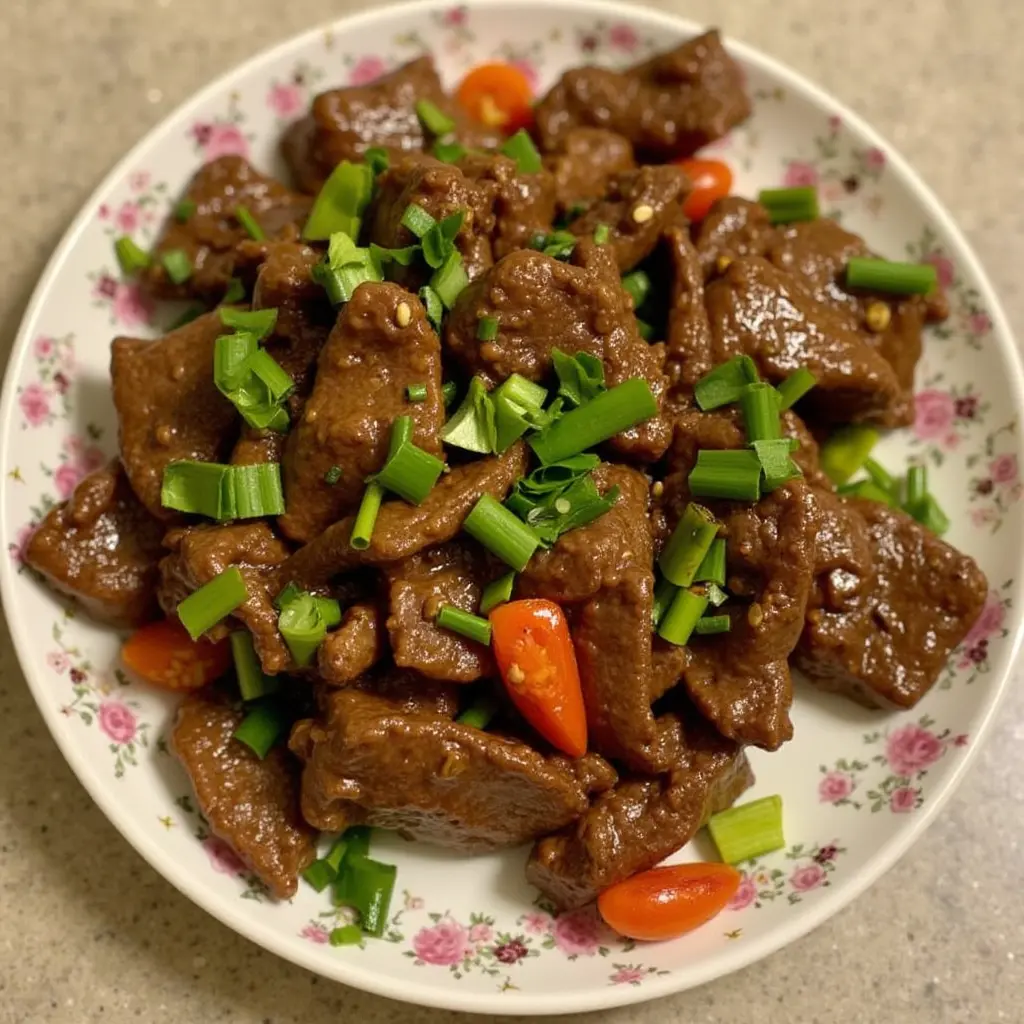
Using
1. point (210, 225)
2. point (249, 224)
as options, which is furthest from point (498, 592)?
point (210, 225)

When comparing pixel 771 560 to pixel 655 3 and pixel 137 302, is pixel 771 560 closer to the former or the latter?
pixel 137 302

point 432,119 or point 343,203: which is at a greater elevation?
point 432,119

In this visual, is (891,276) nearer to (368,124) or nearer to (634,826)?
(368,124)

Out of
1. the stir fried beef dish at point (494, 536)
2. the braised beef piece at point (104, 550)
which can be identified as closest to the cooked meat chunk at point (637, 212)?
the stir fried beef dish at point (494, 536)

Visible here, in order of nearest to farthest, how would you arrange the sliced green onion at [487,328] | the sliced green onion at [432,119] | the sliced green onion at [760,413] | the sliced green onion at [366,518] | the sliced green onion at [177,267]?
the sliced green onion at [366,518]
the sliced green onion at [487,328]
the sliced green onion at [760,413]
the sliced green onion at [177,267]
the sliced green onion at [432,119]

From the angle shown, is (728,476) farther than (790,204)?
No

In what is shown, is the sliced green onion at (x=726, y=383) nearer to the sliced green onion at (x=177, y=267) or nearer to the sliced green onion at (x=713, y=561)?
the sliced green onion at (x=713, y=561)

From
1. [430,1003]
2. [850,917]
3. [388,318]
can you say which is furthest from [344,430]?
[850,917]
